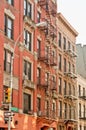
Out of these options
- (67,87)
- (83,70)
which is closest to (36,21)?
(67,87)

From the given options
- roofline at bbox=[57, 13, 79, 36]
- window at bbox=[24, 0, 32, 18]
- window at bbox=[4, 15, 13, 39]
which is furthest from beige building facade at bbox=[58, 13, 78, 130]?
window at bbox=[4, 15, 13, 39]

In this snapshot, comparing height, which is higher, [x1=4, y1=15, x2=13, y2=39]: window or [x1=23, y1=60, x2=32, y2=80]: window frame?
[x1=4, y1=15, x2=13, y2=39]: window

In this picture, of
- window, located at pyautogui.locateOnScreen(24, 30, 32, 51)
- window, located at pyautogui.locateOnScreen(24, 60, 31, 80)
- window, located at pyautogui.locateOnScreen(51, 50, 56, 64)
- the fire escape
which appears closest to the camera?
window, located at pyautogui.locateOnScreen(24, 60, 31, 80)

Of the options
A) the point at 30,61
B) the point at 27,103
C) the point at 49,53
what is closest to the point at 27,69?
the point at 30,61

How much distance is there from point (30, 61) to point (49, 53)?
6.55m

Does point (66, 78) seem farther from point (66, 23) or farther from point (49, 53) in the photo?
point (49, 53)

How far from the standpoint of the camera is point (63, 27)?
187 feet

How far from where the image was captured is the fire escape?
4562cm

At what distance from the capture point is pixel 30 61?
137 ft

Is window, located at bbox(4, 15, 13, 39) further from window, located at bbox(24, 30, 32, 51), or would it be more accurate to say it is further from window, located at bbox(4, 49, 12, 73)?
window, located at bbox(24, 30, 32, 51)

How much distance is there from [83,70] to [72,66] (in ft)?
51.2

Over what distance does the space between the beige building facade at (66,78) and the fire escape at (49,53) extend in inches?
131

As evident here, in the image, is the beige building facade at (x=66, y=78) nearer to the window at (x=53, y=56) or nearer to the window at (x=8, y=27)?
the window at (x=53, y=56)

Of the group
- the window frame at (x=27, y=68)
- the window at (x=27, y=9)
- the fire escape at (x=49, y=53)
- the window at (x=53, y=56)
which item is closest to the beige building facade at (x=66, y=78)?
the window at (x=53, y=56)
